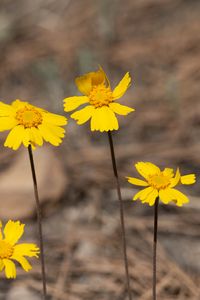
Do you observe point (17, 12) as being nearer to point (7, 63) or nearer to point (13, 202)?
point (7, 63)

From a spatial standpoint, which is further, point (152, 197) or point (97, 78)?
point (97, 78)

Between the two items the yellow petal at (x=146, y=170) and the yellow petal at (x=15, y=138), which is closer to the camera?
the yellow petal at (x=15, y=138)

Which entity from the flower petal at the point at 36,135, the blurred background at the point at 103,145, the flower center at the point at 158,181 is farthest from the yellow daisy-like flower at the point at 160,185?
the blurred background at the point at 103,145

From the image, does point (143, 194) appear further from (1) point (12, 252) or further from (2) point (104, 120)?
(1) point (12, 252)

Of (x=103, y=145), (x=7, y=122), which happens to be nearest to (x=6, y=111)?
(x=7, y=122)

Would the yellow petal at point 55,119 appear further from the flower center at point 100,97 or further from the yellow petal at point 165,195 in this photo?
the yellow petal at point 165,195

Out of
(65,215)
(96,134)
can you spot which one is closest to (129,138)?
(96,134)

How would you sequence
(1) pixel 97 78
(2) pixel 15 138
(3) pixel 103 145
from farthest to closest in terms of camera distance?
1. (3) pixel 103 145
2. (1) pixel 97 78
3. (2) pixel 15 138
